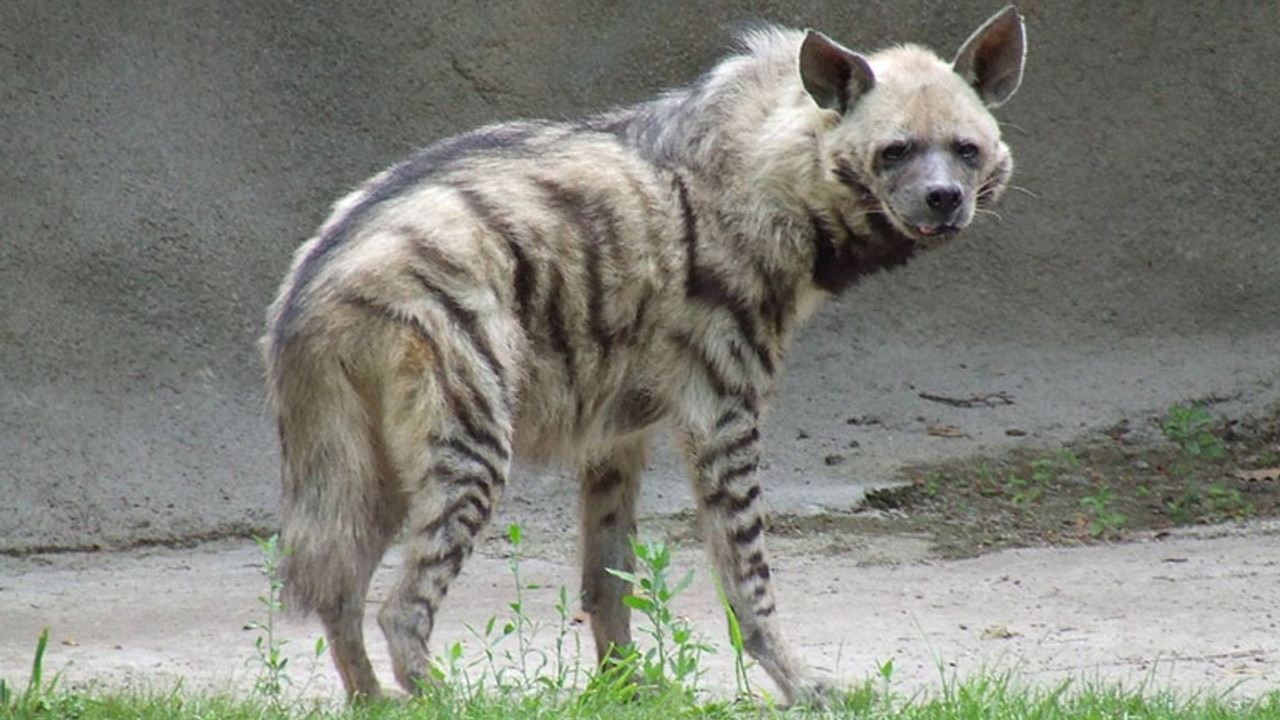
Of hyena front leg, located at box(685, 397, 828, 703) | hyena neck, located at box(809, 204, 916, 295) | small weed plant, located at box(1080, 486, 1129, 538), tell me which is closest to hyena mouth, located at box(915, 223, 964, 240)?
hyena neck, located at box(809, 204, 916, 295)

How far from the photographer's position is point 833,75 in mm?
4770

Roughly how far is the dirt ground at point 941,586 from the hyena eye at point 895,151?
119 cm

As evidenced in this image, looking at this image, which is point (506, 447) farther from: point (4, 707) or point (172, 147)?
point (172, 147)

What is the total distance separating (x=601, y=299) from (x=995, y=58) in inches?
47.6

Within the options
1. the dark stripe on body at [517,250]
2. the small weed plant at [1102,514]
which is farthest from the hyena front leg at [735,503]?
the small weed plant at [1102,514]

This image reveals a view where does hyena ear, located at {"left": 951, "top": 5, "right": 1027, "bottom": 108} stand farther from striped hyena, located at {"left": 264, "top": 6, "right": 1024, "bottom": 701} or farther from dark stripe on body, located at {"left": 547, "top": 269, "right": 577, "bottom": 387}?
dark stripe on body, located at {"left": 547, "top": 269, "right": 577, "bottom": 387}

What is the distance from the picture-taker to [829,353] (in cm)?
773

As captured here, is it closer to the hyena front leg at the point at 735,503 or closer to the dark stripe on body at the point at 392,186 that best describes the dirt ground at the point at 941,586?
the hyena front leg at the point at 735,503

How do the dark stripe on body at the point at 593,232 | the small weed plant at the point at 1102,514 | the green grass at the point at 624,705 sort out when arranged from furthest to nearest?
1. the small weed plant at the point at 1102,514
2. the dark stripe on body at the point at 593,232
3. the green grass at the point at 624,705

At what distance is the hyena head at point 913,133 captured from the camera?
4.64m

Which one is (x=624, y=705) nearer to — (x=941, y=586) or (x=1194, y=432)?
(x=941, y=586)

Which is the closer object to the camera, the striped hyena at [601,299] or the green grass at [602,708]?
the green grass at [602,708]

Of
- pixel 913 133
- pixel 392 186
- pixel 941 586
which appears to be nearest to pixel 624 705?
pixel 392 186

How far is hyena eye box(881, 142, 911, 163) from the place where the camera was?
4.68 metres
